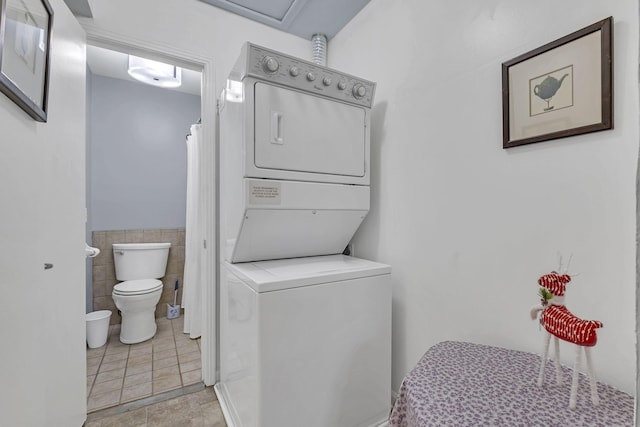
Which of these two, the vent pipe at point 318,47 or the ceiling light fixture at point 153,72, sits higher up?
the vent pipe at point 318,47

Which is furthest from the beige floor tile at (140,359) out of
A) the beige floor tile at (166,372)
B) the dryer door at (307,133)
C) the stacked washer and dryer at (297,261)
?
the dryer door at (307,133)

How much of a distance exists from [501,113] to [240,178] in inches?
48.8

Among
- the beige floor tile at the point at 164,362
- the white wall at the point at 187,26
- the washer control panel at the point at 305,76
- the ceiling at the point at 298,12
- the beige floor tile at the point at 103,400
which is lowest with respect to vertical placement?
the beige floor tile at the point at 164,362

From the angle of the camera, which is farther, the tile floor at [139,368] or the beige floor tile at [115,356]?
the beige floor tile at [115,356]

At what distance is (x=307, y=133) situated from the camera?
1532 mm

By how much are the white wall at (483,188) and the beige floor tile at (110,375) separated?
6.62 ft

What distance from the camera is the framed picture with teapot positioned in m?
0.92

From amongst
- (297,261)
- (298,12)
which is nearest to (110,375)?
(297,261)

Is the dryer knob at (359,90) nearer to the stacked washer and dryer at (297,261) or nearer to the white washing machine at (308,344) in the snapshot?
the stacked washer and dryer at (297,261)

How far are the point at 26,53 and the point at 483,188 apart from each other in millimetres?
1899

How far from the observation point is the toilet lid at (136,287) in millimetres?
2554

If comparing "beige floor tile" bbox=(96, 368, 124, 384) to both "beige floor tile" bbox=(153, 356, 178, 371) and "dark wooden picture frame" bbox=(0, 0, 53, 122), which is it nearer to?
"beige floor tile" bbox=(153, 356, 178, 371)

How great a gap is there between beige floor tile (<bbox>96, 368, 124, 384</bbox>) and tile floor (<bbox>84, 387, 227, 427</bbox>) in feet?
1.29

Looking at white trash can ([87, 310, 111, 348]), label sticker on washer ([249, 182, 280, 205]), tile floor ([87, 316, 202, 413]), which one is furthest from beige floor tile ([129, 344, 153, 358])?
label sticker on washer ([249, 182, 280, 205])
